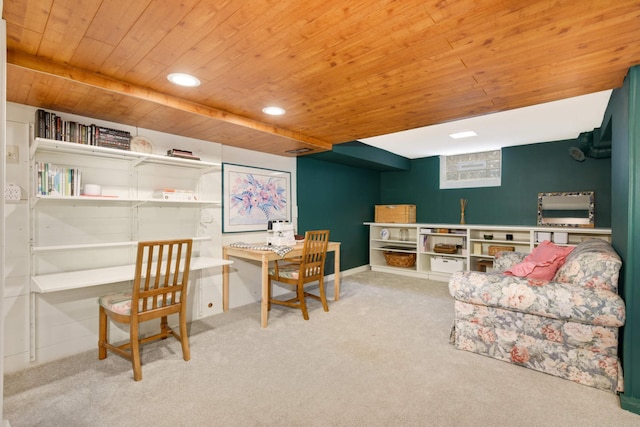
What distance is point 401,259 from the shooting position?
5.54 meters

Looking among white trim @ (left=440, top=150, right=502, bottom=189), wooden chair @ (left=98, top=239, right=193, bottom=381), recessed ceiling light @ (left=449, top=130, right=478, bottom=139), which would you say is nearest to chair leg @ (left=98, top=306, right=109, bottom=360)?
wooden chair @ (left=98, top=239, right=193, bottom=381)

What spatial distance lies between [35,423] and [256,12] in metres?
2.40

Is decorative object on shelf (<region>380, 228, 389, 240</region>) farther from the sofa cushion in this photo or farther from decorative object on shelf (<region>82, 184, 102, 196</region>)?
decorative object on shelf (<region>82, 184, 102, 196</region>)

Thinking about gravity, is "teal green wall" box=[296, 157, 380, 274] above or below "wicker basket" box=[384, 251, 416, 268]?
above

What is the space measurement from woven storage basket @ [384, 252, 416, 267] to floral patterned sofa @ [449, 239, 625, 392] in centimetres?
296

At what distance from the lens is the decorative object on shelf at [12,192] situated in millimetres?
2244

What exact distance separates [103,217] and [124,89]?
3.88 feet

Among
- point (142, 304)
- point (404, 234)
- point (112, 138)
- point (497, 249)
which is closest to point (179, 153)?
point (112, 138)

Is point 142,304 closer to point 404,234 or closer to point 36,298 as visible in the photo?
point 36,298

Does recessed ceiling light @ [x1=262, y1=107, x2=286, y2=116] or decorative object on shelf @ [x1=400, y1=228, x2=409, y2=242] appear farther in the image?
decorative object on shelf @ [x1=400, y1=228, x2=409, y2=242]

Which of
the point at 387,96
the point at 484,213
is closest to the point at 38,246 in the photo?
the point at 387,96

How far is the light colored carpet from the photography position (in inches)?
69.2

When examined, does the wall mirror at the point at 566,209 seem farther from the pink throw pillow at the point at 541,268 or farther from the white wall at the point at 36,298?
the white wall at the point at 36,298

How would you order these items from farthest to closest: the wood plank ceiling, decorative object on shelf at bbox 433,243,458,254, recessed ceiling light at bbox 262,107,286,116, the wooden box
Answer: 1. the wooden box
2. decorative object on shelf at bbox 433,243,458,254
3. recessed ceiling light at bbox 262,107,286,116
4. the wood plank ceiling
